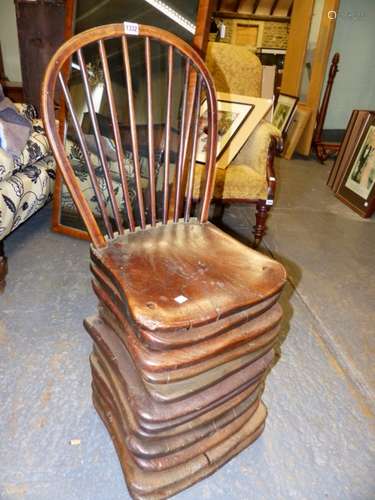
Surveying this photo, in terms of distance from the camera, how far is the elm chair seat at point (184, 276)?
69 centimetres

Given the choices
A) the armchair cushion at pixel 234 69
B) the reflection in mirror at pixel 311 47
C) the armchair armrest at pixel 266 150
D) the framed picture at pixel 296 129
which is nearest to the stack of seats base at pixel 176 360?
the armchair armrest at pixel 266 150

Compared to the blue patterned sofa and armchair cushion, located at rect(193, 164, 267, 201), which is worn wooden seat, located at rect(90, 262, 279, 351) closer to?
the blue patterned sofa


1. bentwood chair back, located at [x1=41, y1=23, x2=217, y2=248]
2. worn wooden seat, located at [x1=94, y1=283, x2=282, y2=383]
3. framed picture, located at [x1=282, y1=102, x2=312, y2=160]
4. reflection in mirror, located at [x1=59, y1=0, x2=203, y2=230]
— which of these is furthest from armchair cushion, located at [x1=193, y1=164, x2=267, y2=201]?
framed picture, located at [x1=282, y1=102, x2=312, y2=160]

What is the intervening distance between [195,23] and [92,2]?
2.08 feet

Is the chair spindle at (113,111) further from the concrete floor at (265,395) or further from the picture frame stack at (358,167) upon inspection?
the picture frame stack at (358,167)

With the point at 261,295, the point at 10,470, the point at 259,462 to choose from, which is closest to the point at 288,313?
the point at 259,462

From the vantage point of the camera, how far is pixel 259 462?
1.01 meters

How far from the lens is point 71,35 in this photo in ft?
6.10

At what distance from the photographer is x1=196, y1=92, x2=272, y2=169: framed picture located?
2075 millimetres

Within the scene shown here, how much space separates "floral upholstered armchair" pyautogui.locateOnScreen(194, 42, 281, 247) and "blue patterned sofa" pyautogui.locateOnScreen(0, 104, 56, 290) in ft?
2.84

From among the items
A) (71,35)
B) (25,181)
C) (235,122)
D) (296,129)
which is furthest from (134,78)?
(296,129)

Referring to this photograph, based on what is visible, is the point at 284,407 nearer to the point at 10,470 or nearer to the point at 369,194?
the point at 10,470

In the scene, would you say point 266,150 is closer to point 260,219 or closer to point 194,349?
point 260,219

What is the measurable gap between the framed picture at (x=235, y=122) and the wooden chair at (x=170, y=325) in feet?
3.58
